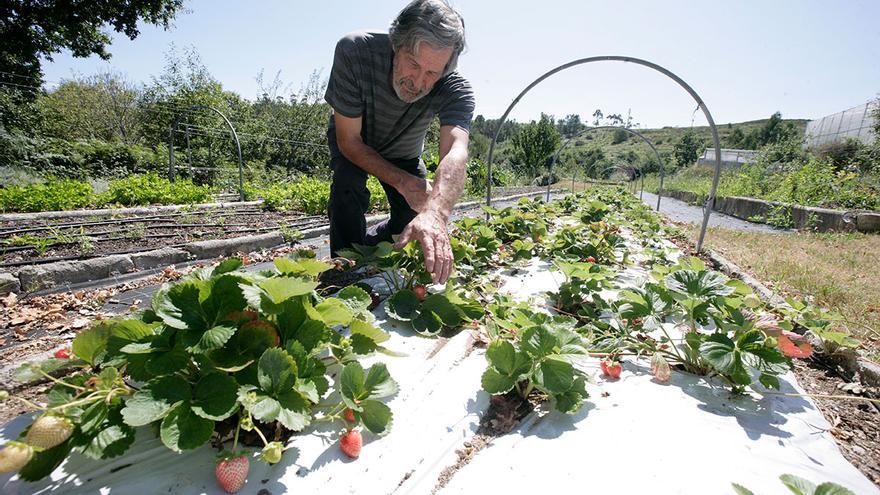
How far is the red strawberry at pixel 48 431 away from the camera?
768 mm

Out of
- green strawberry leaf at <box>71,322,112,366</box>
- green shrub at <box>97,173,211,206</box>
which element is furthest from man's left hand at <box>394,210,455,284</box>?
green shrub at <box>97,173,211,206</box>

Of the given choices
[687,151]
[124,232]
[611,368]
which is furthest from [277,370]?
[687,151]

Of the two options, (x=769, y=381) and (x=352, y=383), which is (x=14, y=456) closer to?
(x=352, y=383)

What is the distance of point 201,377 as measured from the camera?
98 centimetres

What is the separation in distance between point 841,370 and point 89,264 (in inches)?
171

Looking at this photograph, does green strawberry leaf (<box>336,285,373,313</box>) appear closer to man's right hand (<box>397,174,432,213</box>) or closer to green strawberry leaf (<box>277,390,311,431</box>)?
green strawberry leaf (<box>277,390,311,431</box>)

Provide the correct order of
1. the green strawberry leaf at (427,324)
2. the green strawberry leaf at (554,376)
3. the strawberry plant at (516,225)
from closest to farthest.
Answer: the green strawberry leaf at (554,376)
the green strawberry leaf at (427,324)
the strawberry plant at (516,225)

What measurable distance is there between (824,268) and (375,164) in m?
4.08

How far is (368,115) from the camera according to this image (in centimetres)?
251

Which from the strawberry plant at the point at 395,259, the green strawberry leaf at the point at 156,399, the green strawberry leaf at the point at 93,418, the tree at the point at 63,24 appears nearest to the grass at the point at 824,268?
the strawberry plant at the point at 395,259

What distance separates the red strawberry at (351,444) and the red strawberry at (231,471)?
0.24 metres

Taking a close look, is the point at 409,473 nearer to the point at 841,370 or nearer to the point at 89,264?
the point at 841,370

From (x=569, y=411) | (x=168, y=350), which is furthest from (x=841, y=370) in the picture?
(x=168, y=350)

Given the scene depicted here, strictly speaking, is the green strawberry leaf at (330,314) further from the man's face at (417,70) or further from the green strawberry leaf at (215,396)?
the man's face at (417,70)
